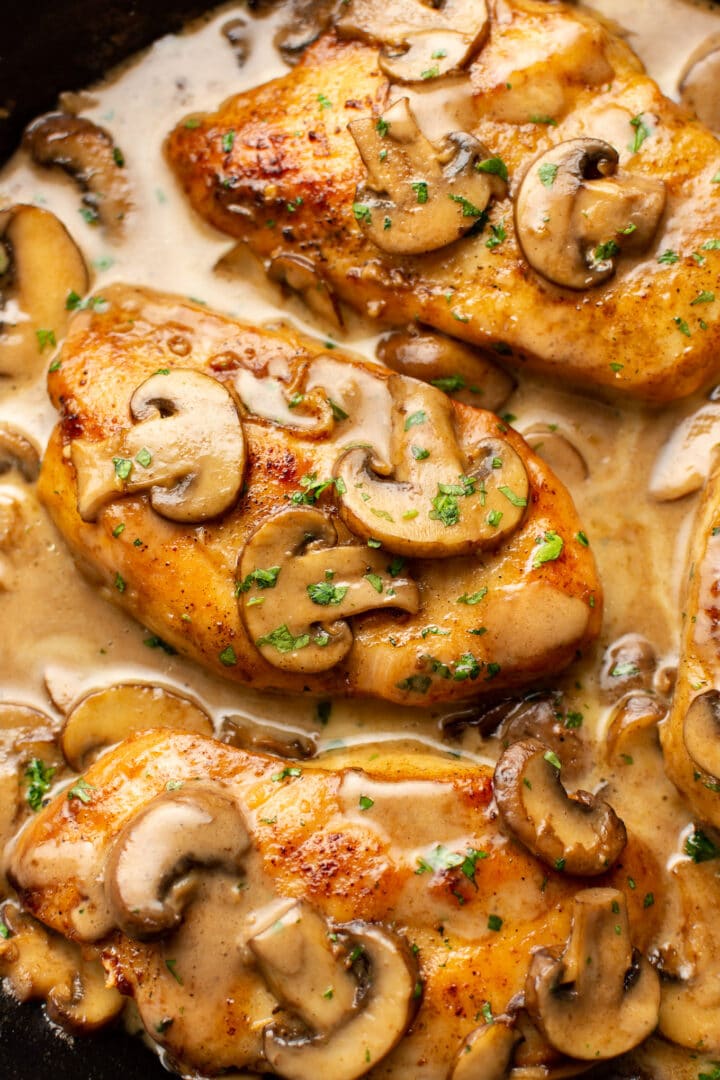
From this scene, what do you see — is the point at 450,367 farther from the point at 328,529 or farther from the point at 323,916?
the point at 323,916

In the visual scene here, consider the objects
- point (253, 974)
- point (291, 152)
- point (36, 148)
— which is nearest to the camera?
point (253, 974)

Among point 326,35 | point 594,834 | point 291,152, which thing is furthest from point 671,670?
point 326,35

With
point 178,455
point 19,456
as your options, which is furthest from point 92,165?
point 178,455

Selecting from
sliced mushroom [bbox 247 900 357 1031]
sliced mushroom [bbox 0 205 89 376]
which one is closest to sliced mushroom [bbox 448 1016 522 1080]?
sliced mushroom [bbox 247 900 357 1031]

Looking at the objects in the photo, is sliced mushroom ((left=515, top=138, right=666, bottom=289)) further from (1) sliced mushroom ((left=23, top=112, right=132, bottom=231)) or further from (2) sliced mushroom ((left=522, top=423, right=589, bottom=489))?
(1) sliced mushroom ((left=23, top=112, right=132, bottom=231))

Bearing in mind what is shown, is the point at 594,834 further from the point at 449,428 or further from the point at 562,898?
the point at 449,428

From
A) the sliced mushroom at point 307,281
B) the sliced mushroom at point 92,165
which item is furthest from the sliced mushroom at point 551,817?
the sliced mushroom at point 92,165
